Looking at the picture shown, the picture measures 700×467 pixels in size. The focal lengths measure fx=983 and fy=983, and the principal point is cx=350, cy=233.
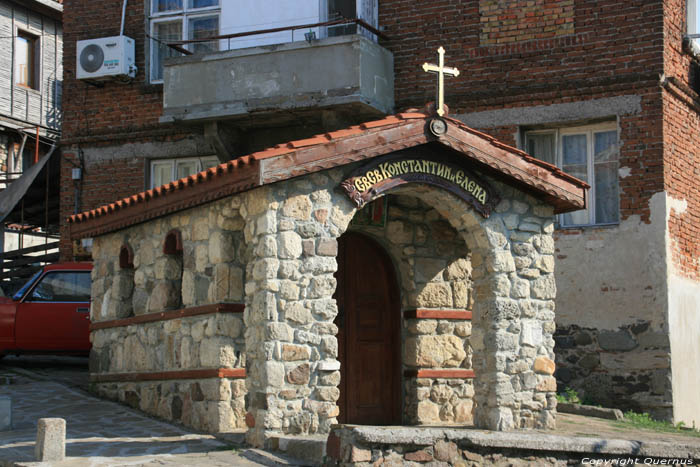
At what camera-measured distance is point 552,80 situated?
564 inches

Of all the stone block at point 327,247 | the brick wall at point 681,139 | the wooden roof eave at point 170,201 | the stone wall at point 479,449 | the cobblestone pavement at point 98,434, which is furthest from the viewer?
the brick wall at point 681,139

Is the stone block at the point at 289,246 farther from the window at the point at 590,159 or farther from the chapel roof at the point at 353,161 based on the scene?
the window at the point at 590,159

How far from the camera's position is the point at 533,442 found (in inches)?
357

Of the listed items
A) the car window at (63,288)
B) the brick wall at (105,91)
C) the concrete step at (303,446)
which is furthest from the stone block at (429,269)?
the brick wall at (105,91)

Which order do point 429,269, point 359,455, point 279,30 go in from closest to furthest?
point 359,455 < point 429,269 < point 279,30

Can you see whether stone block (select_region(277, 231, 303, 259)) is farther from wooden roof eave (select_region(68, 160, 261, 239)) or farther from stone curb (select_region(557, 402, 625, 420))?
stone curb (select_region(557, 402, 625, 420))

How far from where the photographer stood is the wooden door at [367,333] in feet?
37.0

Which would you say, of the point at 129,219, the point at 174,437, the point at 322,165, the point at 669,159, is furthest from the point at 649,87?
the point at 174,437

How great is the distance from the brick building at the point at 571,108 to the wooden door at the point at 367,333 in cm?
349

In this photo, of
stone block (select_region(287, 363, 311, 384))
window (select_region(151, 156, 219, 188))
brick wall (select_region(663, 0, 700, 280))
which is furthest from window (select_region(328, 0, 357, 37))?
stone block (select_region(287, 363, 311, 384))

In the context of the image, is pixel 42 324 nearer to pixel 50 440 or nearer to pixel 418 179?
pixel 50 440

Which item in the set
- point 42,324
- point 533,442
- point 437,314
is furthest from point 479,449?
point 42,324

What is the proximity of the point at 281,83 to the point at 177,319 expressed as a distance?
5055mm

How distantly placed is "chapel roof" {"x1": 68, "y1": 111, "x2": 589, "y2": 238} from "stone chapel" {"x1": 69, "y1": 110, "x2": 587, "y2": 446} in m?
0.02
